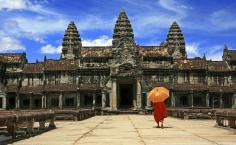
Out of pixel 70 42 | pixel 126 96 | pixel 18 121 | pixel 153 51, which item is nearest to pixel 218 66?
pixel 153 51

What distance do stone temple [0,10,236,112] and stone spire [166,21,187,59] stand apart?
25.3m

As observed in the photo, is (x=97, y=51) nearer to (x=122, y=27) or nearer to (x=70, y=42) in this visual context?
(x=122, y=27)

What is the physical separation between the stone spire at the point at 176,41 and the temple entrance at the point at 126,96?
30.7 metres

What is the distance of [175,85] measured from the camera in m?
70.8

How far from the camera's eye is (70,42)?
102 metres

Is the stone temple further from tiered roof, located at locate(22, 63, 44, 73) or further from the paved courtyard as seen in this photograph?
the paved courtyard

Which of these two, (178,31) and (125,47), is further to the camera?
(178,31)

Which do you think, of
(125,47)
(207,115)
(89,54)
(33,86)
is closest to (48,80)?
(33,86)

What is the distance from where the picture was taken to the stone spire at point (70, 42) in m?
100

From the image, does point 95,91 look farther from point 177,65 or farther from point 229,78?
point 229,78

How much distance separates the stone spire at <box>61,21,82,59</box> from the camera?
329 feet

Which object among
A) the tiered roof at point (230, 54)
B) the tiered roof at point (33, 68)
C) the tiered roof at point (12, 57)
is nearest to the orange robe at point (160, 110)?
the tiered roof at point (33, 68)

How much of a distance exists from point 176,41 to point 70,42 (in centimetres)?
2342

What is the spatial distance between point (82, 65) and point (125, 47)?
7418mm
